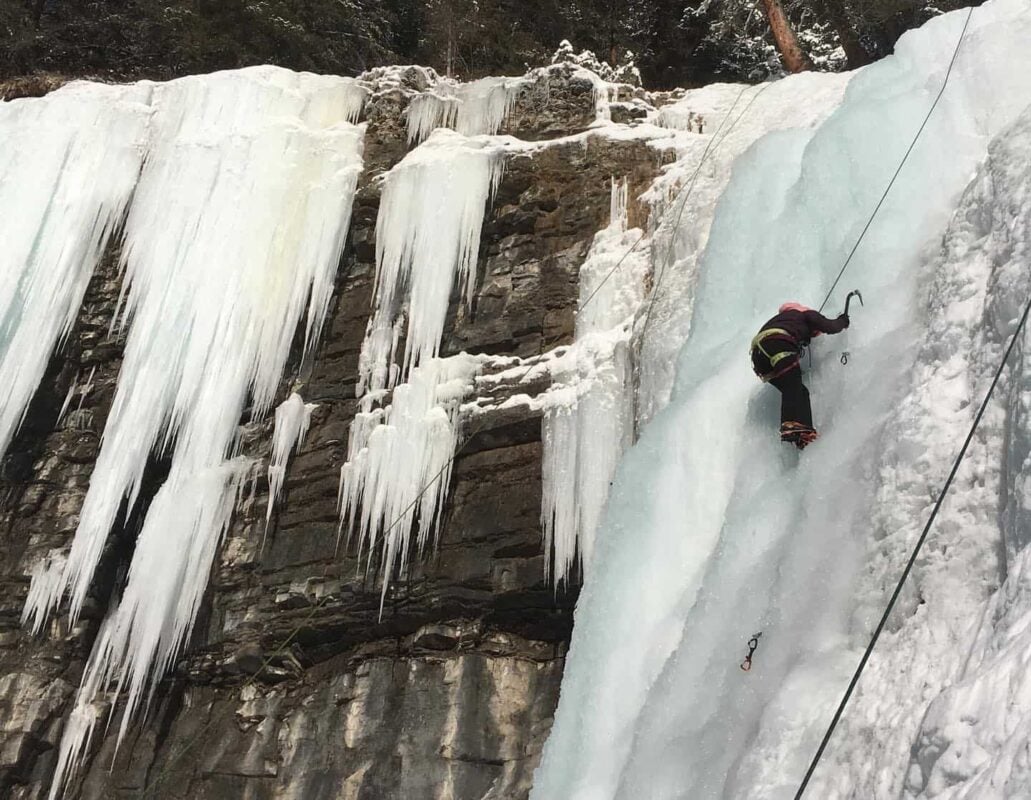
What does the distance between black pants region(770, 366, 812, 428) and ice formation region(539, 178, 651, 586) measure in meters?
1.78

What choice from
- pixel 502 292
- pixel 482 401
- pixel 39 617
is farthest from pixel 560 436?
pixel 39 617

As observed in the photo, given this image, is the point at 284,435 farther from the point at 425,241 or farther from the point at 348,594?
the point at 425,241

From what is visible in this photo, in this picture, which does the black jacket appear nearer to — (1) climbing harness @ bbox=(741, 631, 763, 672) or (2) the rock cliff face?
(1) climbing harness @ bbox=(741, 631, 763, 672)

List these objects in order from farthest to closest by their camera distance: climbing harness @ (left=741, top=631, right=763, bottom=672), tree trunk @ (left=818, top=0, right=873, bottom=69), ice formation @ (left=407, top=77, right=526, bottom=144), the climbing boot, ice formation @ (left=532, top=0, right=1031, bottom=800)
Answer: tree trunk @ (left=818, top=0, right=873, bottom=69) → ice formation @ (left=407, top=77, right=526, bottom=144) → the climbing boot → climbing harness @ (left=741, top=631, right=763, bottom=672) → ice formation @ (left=532, top=0, right=1031, bottom=800)

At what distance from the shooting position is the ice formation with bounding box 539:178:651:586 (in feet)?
16.8

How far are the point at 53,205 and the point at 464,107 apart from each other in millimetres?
3928

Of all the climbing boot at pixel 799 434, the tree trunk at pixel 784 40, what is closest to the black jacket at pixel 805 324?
the climbing boot at pixel 799 434

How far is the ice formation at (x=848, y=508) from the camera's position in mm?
2061

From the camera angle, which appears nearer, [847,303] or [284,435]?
[847,303]

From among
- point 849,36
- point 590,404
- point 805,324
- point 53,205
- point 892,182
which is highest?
point 849,36

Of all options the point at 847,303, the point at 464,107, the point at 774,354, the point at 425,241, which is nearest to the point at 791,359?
the point at 774,354

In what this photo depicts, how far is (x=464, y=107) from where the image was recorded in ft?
24.4

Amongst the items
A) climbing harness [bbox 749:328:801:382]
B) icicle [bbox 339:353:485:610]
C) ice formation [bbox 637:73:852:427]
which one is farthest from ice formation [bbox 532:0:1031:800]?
icicle [bbox 339:353:485:610]

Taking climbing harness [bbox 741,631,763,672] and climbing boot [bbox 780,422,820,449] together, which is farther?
climbing boot [bbox 780,422,820,449]
